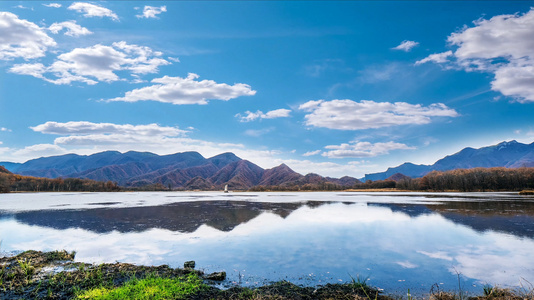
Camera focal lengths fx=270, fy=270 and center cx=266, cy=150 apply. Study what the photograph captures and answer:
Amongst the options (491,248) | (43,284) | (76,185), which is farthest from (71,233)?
(76,185)

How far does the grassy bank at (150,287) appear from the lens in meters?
7.82

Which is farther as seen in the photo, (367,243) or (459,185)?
(459,185)

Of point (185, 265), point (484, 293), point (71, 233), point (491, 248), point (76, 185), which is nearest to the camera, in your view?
point (484, 293)

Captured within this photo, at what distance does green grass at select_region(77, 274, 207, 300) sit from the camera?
7578mm

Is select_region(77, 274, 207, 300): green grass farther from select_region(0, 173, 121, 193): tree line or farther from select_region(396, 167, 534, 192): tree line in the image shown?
select_region(0, 173, 121, 193): tree line

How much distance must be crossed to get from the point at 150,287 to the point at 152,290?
1.38 feet

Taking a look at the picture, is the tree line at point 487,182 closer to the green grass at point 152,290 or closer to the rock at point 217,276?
the rock at point 217,276

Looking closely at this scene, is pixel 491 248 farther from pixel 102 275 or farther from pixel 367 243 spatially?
pixel 102 275

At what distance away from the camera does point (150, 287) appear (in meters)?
8.20

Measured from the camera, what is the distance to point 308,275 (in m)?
10.2

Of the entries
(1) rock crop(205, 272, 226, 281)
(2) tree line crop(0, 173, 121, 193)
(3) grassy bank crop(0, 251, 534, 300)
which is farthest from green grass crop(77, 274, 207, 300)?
(2) tree line crop(0, 173, 121, 193)

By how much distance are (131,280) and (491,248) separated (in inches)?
657

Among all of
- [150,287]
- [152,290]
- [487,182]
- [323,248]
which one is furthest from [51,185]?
[487,182]

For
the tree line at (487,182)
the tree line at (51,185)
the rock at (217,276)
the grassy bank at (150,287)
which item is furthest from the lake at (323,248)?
the tree line at (51,185)
